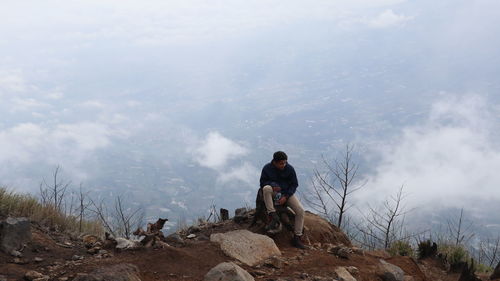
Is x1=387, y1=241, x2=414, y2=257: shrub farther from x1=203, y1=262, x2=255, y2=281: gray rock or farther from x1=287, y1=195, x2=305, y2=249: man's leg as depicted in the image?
x1=203, y1=262, x2=255, y2=281: gray rock

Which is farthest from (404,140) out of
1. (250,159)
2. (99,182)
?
(99,182)

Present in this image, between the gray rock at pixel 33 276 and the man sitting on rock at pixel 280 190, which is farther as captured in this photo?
the man sitting on rock at pixel 280 190

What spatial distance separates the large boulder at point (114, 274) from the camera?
5547 millimetres

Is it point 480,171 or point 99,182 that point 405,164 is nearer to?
point 480,171

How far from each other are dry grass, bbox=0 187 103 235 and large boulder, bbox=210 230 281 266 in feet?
12.3

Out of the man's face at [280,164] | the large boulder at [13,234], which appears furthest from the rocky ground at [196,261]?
the man's face at [280,164]

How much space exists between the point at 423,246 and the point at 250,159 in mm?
167281

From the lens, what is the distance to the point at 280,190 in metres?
8.30

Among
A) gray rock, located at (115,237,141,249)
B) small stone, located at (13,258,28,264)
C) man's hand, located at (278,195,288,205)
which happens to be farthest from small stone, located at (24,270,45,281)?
man's hand, located at (278,195,288,205)

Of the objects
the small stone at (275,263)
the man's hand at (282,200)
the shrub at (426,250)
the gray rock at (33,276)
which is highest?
the man's hand at (282,200)

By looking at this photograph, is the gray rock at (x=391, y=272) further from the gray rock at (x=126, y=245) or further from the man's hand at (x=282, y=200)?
the gray rock at (x=126, y=245)

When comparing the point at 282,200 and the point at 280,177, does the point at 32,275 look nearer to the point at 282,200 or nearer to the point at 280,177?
the point at 282,200

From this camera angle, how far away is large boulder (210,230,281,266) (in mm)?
7176

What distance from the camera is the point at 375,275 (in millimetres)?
7184
